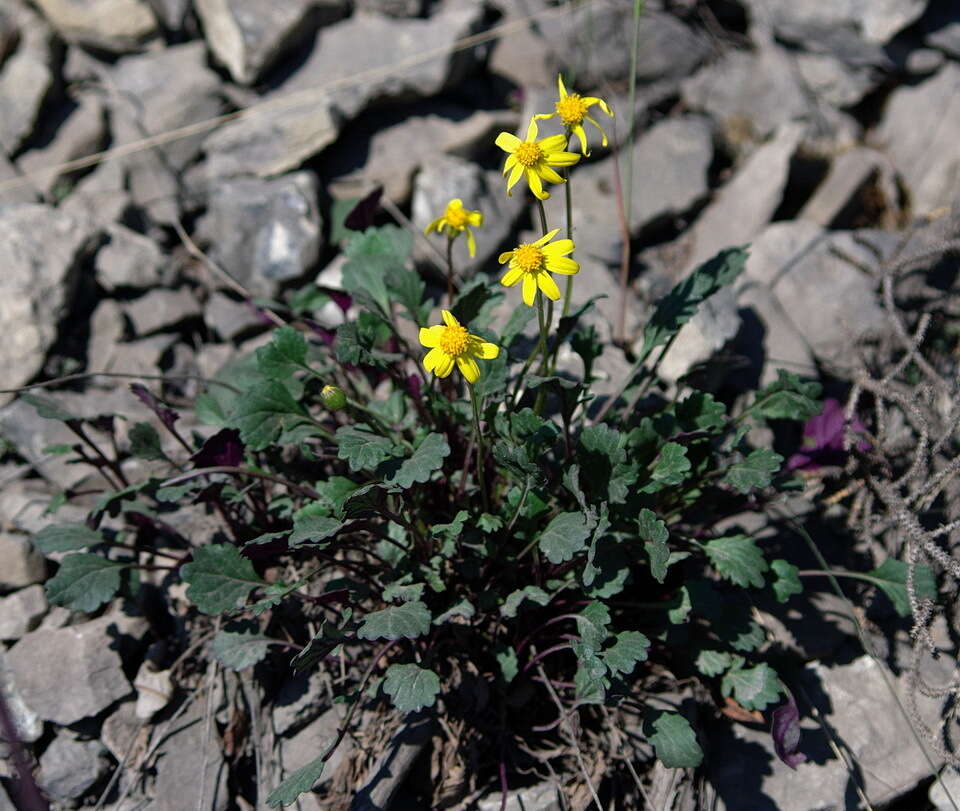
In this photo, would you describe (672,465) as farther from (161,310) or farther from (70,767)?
(161,310)

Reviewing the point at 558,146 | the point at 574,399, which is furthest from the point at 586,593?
the point at 558,146

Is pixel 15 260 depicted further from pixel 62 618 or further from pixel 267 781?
pixel 267 781

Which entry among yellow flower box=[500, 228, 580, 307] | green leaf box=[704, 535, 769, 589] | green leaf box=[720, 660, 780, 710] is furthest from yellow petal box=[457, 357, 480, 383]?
green leaf box=[720, 660, 780, 710]

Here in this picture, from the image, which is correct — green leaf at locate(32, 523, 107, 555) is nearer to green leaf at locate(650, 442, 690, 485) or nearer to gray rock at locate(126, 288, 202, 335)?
gray rock at locate(126, 288, 202, 335)

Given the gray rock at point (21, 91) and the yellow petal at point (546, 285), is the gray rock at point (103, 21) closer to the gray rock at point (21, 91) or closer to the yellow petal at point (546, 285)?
the gray rock at point (21, 91)

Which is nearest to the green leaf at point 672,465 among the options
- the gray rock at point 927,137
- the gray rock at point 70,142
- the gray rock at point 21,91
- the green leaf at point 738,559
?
the green leaf at point 738,559

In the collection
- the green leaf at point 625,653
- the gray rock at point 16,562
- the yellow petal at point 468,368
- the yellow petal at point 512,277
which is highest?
the yellow petal at point 512,277
